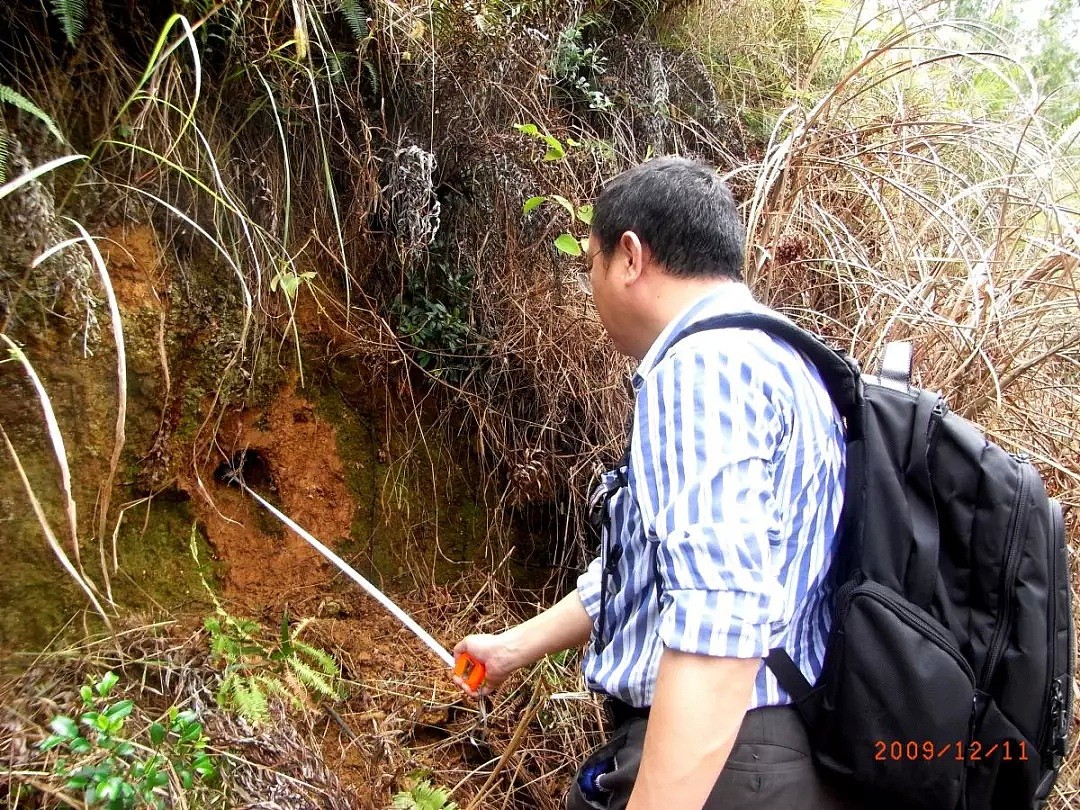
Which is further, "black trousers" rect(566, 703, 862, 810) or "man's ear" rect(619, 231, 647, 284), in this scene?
"man's ear" rect(619, 231, 647, 284)

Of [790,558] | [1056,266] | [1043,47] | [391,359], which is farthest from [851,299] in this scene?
[1043,47]

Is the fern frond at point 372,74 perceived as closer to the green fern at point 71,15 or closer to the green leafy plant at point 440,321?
the green leafy plant at point 440,321

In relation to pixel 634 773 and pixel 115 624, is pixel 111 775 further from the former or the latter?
pixel 634 773

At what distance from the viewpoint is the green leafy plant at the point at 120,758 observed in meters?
1.36

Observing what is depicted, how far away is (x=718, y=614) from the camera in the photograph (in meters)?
1.02

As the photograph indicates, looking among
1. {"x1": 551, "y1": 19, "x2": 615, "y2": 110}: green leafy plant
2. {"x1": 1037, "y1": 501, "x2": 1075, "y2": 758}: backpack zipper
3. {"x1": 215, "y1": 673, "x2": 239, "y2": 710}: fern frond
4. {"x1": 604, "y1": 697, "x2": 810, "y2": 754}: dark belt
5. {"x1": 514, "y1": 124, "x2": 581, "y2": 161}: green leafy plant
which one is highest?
{"x1": 551, "y1": 19, "x2": 615, "y2": 110}: green leafy plant

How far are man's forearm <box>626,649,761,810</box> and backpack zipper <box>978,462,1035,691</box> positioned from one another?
20.6 inches

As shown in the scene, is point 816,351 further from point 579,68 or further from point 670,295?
point 579,68

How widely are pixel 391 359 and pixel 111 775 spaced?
1.73m
